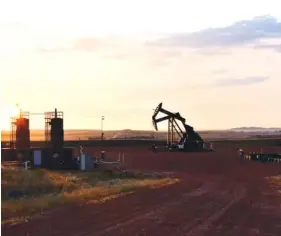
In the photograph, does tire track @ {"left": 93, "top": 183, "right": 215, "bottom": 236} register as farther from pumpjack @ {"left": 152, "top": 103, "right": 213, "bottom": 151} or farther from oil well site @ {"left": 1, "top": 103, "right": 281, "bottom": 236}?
pumpjack @ {"left": 152, "top": 103, "right": 213, "bottom": 151}

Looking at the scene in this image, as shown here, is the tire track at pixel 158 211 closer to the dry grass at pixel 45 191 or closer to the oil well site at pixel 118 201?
the oil well site at pixel 118 201

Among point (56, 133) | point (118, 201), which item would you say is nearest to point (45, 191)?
point (118, 201)

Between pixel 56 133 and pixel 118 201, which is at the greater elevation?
pixel 56 133

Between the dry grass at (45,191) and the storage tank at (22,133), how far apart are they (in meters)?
11.6

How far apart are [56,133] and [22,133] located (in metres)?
2.98

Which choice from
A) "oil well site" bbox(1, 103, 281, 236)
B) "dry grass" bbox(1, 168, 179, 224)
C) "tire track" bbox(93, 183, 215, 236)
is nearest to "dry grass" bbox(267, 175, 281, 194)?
"oil well site" bbox(1, 103, 281, 236)

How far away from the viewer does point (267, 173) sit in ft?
127

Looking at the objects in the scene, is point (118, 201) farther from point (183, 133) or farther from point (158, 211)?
point (183, 133)

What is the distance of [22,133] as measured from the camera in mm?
45875

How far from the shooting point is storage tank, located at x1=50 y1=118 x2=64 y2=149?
45.1m

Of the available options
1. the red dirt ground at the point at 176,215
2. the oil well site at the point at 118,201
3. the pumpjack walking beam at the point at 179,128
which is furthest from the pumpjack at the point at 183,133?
the red dirt ground at the point at 176,215

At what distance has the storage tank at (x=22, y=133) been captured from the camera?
4584cm

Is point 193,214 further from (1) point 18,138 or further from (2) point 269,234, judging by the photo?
(1) point 18,138

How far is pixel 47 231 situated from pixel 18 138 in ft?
107
